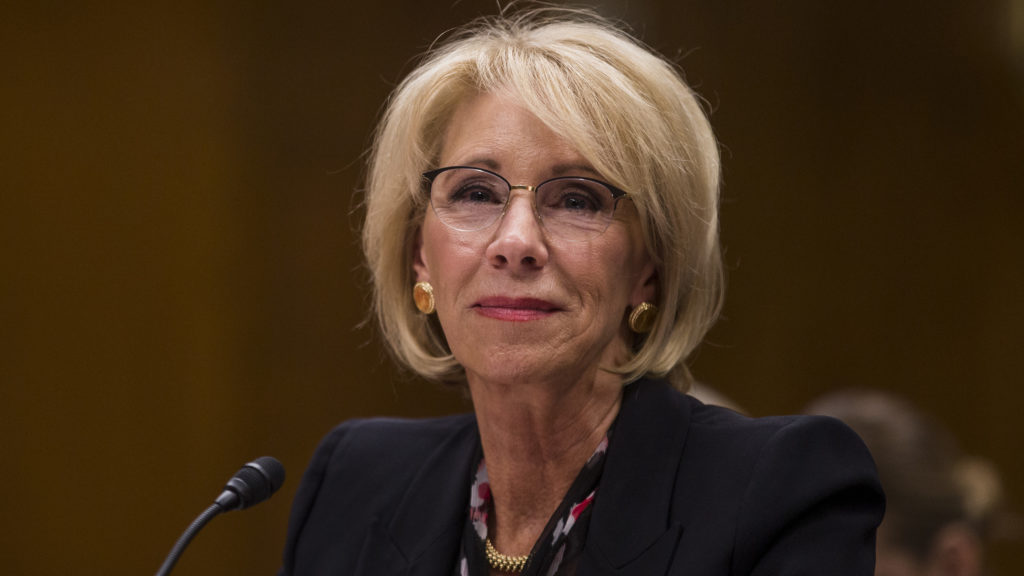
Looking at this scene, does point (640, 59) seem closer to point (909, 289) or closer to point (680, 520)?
point (680, 520)

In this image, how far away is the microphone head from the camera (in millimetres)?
1572

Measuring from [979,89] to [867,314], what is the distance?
940 millimetres

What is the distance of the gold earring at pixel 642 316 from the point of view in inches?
68.2

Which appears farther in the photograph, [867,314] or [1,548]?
[867,314]

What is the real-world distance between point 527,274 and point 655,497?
0.38 m

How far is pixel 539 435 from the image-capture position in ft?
5.61

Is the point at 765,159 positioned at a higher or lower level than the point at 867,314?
higher

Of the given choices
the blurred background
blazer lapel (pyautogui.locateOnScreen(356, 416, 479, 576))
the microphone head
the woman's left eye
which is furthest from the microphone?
the blurred background

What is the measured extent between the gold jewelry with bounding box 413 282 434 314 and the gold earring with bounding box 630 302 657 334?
0.34 metres

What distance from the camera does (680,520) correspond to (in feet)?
5.08

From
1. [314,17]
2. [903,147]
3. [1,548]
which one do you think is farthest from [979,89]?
[1,548]

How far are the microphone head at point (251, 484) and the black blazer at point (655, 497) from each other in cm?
26

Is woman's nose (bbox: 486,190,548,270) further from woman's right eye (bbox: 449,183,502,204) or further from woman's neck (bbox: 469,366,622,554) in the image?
woman's neck (bbox: 469,366,622,554)

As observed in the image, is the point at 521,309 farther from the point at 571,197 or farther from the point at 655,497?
the point at 655,497
